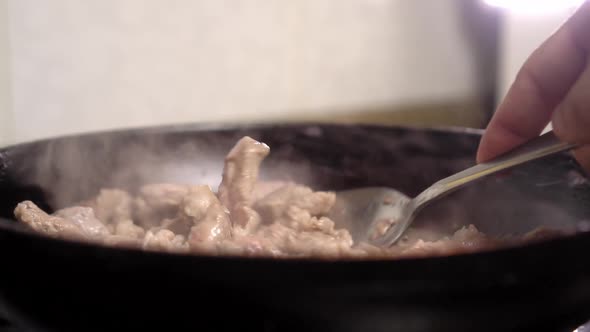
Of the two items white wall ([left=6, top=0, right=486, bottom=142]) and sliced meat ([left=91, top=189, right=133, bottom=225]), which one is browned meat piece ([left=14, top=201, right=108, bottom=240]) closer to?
sliced meat ([left=91, top=189, right=133, bottom=225])

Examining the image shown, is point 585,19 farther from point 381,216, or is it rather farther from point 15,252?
point 15,252

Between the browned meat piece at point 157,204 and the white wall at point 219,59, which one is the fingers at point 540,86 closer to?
the browned meat piece at point 157,204

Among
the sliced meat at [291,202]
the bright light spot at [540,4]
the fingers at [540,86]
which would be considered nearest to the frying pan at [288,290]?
the fingers at [540,86]

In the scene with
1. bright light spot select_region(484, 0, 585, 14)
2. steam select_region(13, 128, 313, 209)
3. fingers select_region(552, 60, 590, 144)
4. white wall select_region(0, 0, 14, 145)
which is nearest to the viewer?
fingers select_region(552, 60, 590, 144)

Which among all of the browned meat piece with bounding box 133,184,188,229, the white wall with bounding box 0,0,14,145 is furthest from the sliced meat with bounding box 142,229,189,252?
the white wall with bounding box 0,0,14,145

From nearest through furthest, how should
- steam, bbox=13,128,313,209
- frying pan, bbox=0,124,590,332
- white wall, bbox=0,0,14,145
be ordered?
frying pan, bbox=0,124,590,332, steam, bbox=13,128,313,209, white wall, bbox=0,0,14,145
